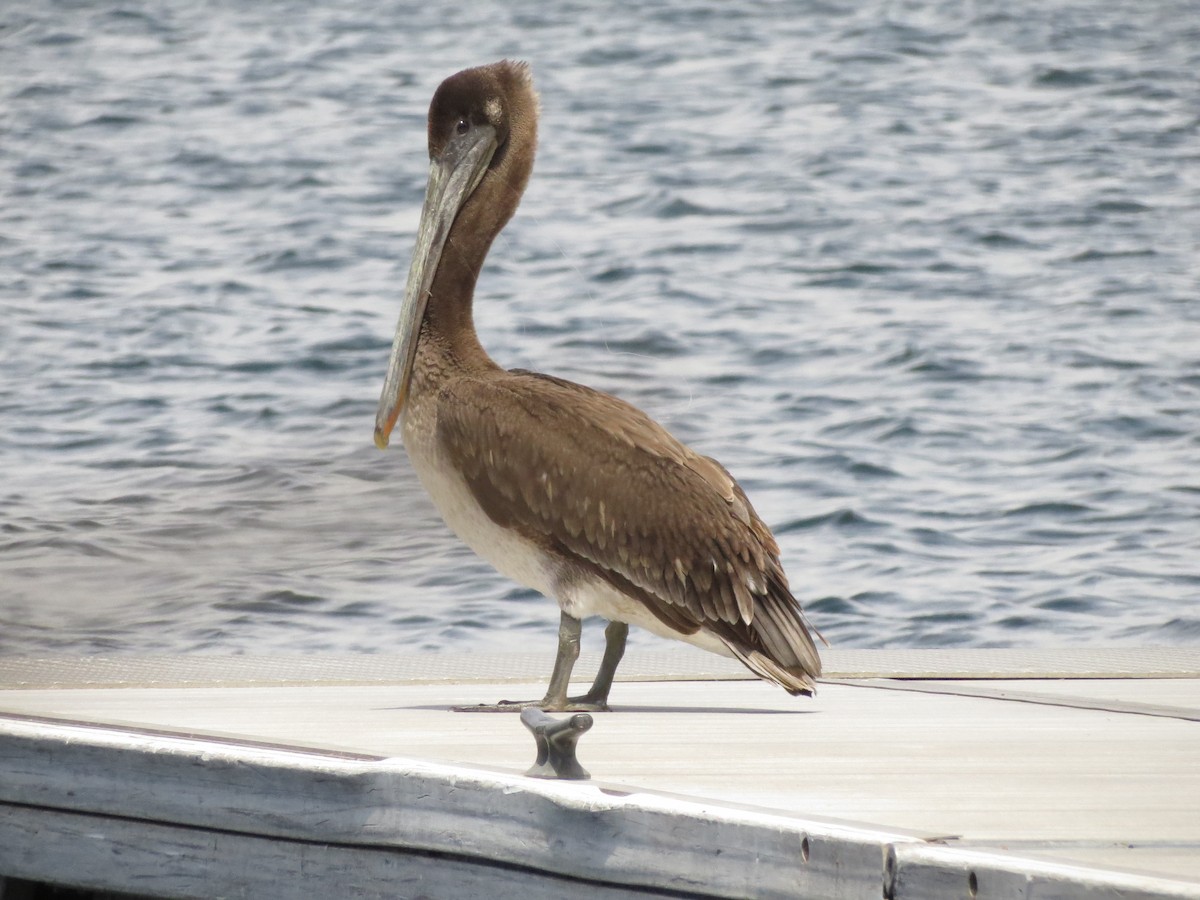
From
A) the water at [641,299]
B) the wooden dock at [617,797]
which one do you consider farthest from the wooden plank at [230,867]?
the water at [641,299]

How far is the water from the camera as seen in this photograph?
8.36m

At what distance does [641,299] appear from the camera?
14070 mm

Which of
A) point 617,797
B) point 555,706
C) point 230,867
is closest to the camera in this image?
point 617,797

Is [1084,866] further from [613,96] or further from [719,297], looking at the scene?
[613,96]

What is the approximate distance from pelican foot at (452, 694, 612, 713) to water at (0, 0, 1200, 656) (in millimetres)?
3378

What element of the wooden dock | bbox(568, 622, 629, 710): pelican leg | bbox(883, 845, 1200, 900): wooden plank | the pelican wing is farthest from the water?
bbox(883, 845, 1200, 900): wooden plank

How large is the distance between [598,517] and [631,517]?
0.07 meters

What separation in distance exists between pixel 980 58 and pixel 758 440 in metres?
10.9

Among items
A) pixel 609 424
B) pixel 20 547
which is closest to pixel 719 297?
pixel 20 547

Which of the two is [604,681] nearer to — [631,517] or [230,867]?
[631,517]

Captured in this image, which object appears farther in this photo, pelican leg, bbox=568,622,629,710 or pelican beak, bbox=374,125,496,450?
pelican beak, bbox=374,125,496,450

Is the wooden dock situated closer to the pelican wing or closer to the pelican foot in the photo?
the pelican foot

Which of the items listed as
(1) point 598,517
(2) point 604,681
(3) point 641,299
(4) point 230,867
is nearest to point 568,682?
(2) point 604,681

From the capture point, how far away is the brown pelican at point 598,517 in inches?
148
